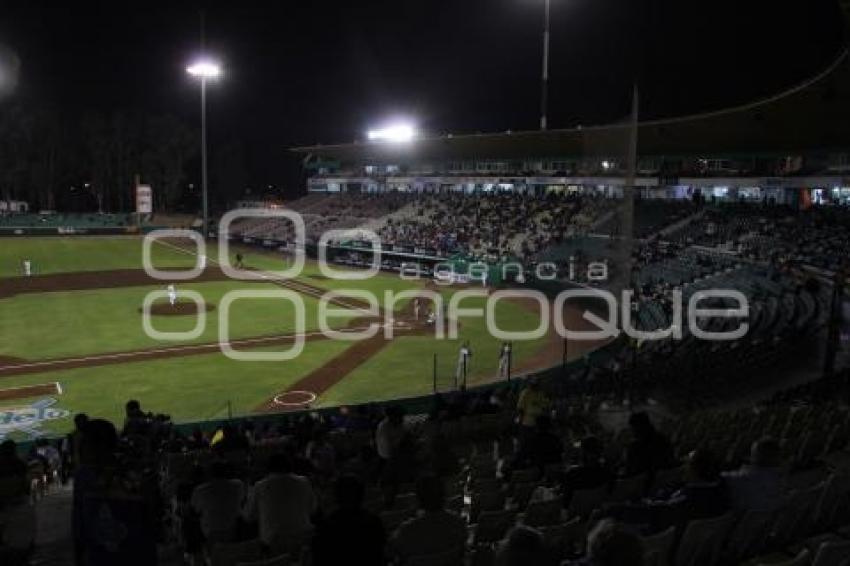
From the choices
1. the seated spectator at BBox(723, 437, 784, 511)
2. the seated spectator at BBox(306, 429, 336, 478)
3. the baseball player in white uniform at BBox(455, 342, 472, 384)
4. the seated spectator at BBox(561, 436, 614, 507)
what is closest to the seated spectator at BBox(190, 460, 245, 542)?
the seated spectator at BBox(306, 429, 336, 478)

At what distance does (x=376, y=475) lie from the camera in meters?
9.47

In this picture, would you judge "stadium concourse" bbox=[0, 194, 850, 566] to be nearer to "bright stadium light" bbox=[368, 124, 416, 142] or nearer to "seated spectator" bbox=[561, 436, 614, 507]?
"seated spectator" bbox=[561, 436, 614, 507]

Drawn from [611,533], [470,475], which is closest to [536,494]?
[470,475]

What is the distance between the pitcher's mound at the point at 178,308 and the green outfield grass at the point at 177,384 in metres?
9.78

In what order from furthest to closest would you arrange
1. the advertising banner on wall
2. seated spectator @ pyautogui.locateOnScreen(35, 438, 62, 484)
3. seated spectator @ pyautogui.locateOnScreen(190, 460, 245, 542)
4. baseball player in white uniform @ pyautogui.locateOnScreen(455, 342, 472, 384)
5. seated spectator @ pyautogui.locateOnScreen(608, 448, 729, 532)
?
the advertising banner on wall → baseball player in white uniform @ pyautogui.locateOnScreen(455, 342, 472, 384) → seated spectator @ pyautogui.locateOnScreen(35, 438, 62, 484) → seated spectator @ pyautogui.locateOnScreen(190, 460, 245, 542) → seated spectator @ pyautogui.locateOnScreen(608, 448, 729, 532)

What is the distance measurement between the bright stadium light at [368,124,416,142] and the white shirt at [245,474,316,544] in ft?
221

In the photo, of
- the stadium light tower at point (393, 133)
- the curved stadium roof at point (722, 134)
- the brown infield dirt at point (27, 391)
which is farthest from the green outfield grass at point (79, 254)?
the brown infield dirt at point (27, 391)

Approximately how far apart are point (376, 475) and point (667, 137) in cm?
4118

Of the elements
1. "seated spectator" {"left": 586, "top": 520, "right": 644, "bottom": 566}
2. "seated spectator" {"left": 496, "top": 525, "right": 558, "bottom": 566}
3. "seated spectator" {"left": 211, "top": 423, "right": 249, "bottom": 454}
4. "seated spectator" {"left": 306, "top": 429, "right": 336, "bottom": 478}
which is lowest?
A: "seated spectator" {"left": 211, "top": 423, "right": 249, "bottom": 454}

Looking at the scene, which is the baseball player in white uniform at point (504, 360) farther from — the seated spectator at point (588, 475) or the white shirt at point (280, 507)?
the white shirt at point (280, 507)

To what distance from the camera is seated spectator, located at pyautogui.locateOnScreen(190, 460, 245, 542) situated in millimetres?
6547

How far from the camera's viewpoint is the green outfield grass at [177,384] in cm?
2159

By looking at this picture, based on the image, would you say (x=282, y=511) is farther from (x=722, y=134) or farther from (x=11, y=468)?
(x=722, y=134)

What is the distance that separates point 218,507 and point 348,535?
2.35m
